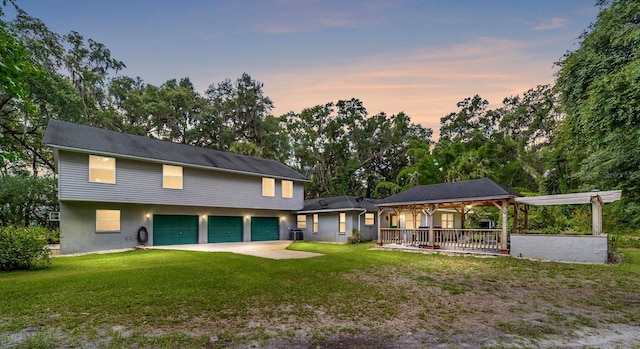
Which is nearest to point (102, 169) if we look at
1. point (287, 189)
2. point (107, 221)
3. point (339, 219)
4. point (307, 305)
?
point (107, 221)

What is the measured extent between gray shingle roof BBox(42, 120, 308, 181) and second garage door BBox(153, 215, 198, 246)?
354 centimetres

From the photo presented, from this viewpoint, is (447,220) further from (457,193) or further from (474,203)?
(457,193)

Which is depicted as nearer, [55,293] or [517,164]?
[55,293]

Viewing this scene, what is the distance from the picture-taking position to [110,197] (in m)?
14.4

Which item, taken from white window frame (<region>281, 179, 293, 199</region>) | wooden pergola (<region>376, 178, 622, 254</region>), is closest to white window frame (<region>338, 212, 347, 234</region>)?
wooden pergola (<region>376, 178, 622, 254</region>)

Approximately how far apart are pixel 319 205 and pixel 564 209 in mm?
17237

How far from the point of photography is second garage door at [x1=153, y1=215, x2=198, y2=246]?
17.0 metres

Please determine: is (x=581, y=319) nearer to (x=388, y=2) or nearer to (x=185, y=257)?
(x=185, y=257)

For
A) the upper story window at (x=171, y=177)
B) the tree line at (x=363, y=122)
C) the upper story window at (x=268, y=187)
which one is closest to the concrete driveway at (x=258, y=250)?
the upper story window at (x=171, y=177)

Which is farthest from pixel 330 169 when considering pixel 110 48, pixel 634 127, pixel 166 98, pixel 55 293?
pixel 55 293

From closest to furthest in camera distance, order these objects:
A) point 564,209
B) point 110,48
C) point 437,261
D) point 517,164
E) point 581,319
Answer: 1. point 581,319
2. point 437,261
3. point 564,209
4. point 517,164
5. point 110,48

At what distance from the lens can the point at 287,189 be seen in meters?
22.1

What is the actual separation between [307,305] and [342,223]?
1466 cm

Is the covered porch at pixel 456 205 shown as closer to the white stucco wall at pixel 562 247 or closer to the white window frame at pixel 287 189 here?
the white stucco wall at pixel 562 247
